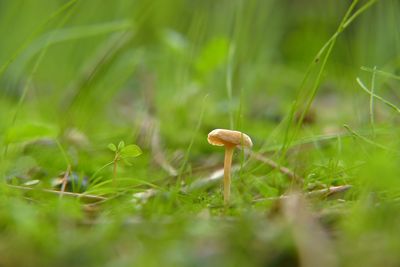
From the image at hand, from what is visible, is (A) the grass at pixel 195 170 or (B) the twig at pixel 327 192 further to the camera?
(B) the twig at pixel 327 192

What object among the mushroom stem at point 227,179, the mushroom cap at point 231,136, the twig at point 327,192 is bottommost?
the twig at point 327,192

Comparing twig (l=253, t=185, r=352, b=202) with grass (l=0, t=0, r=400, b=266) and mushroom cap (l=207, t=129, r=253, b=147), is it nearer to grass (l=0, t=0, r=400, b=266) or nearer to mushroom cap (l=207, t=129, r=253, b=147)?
grass (l=0, t=0, r=400, b=266)

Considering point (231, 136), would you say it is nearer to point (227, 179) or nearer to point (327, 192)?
point (227, 179)

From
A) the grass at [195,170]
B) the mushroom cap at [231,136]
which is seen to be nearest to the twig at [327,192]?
the grass at [195,170]

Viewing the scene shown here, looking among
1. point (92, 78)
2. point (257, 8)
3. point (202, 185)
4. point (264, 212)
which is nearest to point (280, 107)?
point (257, 8)

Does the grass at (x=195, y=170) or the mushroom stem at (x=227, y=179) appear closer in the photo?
the grass at (x=195, y=170)

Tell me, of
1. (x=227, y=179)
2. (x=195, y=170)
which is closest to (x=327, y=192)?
(x=227, y=179)

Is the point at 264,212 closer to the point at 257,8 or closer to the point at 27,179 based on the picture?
the point at 27,179

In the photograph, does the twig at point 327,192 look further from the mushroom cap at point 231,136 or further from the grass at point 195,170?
the mushroom cap at point 231,136

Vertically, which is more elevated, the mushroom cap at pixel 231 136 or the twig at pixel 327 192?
the mushroom cap at pixel 231 136
